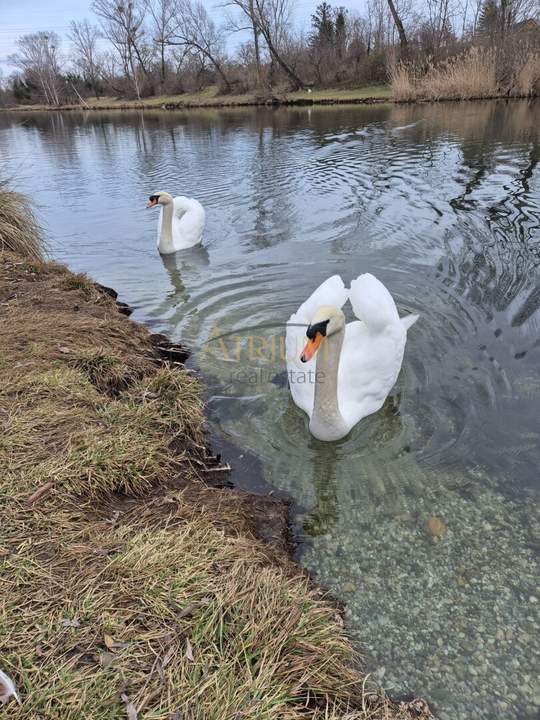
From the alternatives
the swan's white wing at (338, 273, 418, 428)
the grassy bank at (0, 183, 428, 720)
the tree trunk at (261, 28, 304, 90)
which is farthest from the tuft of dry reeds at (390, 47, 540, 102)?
the grassy bank at (0, 183, 428, 720)

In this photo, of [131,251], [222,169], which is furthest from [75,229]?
[222,169]

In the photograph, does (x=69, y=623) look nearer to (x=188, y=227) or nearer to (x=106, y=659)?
(x=106, y=659)

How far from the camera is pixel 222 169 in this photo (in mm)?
15508

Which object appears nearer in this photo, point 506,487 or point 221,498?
point 221,498

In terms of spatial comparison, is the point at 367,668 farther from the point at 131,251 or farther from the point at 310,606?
the point at 131,251

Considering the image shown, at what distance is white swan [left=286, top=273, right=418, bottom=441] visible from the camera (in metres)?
3.91

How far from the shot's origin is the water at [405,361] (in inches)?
112

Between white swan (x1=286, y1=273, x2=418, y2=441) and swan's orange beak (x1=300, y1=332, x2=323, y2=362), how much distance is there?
403 millimetres

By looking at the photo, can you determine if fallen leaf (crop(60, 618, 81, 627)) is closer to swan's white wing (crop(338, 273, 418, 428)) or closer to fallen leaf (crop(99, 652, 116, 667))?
fallen leaf (crop(99, 652, 116, 667))

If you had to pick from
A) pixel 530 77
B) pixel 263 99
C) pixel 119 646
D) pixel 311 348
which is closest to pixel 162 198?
pixel 311 348

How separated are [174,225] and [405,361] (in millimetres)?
5677

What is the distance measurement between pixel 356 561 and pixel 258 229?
7.90 meters

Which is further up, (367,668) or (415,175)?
(415,175)

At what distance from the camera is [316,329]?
3.38 metres
